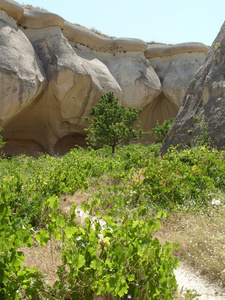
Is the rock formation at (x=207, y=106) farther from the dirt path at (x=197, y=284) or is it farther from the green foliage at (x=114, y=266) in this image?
the green foliage at (x=114, y=266)

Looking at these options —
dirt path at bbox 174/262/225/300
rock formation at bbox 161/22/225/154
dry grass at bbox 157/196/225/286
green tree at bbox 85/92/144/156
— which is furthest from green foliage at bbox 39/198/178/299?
green tree at bbox 85/92/144/156

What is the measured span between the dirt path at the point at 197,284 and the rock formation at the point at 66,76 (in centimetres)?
1172

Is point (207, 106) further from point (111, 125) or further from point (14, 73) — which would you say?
point (14, 73)

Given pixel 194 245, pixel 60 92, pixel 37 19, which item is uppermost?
pixel 37 19

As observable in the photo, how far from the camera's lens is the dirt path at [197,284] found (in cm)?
245

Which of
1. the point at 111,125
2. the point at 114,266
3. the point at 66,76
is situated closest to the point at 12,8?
the point at 66,76

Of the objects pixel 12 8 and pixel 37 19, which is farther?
pixel 37 19

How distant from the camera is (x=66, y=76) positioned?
600 inches

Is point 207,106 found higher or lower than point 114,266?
higher

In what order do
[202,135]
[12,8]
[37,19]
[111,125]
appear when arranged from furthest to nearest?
1. [37,19]
2. [12,8]
3. [111,125]
4. [202,135]

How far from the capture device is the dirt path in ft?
8.03

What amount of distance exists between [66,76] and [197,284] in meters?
13.7

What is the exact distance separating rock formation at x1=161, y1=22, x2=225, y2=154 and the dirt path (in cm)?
488

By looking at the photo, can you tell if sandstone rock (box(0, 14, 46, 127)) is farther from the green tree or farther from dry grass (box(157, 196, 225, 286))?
dry grass (box(157, 196, 225, 286))
